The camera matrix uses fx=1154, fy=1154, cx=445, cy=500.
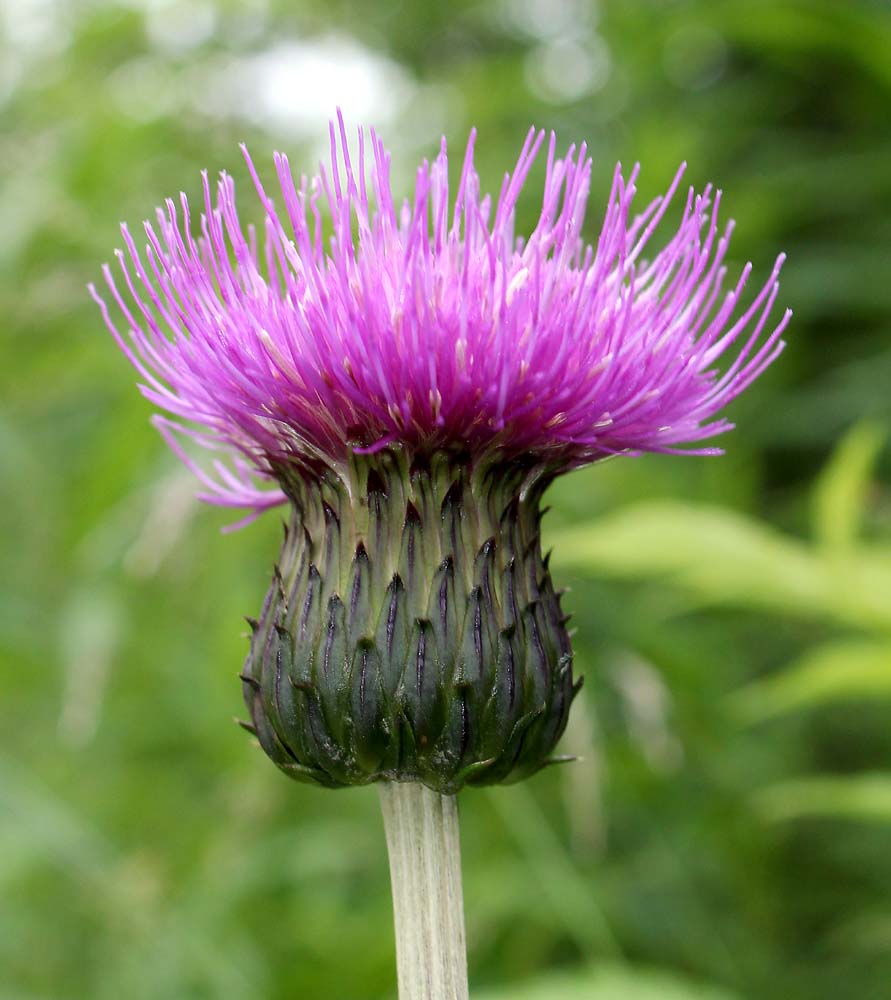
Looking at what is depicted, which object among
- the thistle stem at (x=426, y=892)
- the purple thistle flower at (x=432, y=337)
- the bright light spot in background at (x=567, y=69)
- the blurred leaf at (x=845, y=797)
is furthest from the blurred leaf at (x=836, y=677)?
the bright light spot in background at (x=567, y=69)

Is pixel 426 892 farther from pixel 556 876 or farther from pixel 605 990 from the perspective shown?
pixel 556 876

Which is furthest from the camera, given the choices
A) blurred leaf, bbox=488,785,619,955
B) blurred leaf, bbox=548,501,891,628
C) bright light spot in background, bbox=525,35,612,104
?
bright light spot in background, bbox=525,35,612,104

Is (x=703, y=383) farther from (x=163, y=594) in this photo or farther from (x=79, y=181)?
(x=163, y=594)

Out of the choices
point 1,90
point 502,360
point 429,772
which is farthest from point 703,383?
point 1,90

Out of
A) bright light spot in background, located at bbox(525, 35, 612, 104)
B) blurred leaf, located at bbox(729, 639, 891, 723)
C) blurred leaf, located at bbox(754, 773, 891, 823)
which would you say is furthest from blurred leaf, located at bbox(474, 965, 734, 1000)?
bright light spot in background, located at bbox(525, 35, 612, 104)

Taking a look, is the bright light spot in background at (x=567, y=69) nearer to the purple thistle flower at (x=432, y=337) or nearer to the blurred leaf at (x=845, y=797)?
the blurred leaf at (x=845, y=797)

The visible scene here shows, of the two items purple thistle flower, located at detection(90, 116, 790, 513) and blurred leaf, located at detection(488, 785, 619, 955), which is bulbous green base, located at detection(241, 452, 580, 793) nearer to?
purple thistle flower, located at detection(90, 116, 790, 513)
